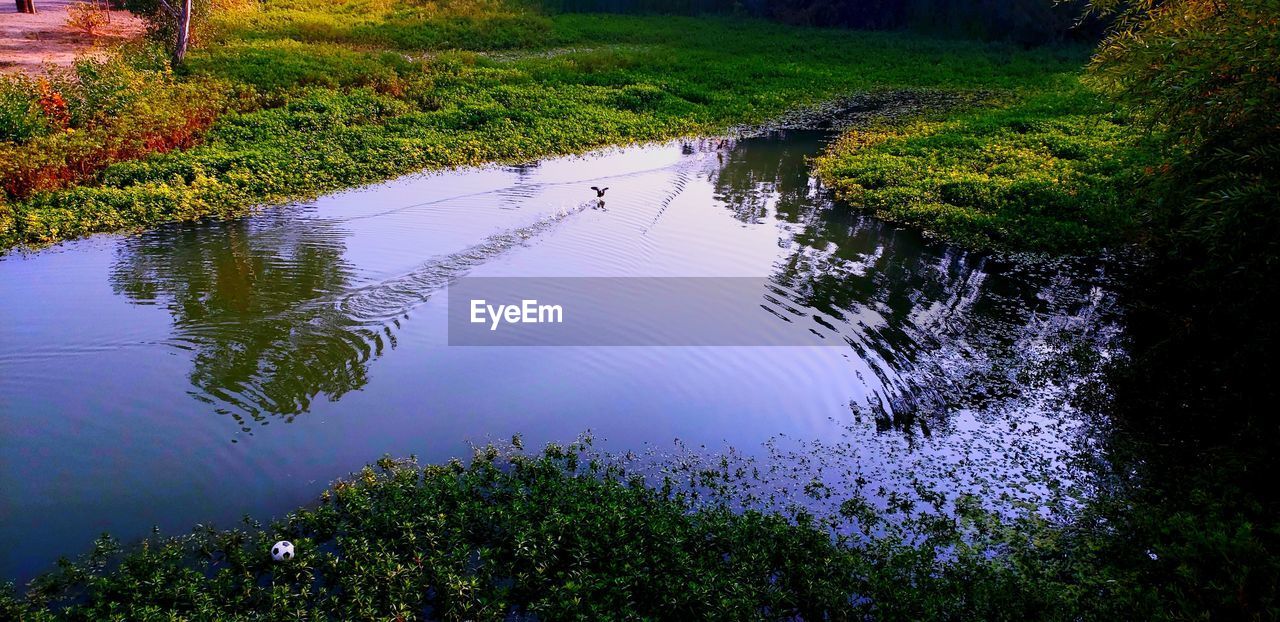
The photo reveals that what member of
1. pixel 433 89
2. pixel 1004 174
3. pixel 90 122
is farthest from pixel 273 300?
pixel 1004 174

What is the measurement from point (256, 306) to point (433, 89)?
1454cm

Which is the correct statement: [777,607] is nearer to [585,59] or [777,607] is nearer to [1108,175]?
[1108,175]

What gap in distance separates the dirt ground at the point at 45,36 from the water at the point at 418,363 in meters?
12.0

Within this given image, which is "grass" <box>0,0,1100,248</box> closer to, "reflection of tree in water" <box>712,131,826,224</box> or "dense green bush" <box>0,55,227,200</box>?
"dense green bush" <box>0,55,227,200</box>

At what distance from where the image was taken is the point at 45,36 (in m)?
23.6

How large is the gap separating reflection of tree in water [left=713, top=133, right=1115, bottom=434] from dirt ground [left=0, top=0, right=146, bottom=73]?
19.9 m

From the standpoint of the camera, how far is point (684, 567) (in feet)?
21.4

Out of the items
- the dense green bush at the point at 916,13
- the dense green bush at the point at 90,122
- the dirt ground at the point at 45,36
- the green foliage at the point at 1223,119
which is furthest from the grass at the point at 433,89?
the green foliage at the point at 1223,119

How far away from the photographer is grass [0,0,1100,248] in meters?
15.3

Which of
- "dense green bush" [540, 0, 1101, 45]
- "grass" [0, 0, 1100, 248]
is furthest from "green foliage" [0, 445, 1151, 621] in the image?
"dense green bush" [540, 0, 1101, 45]

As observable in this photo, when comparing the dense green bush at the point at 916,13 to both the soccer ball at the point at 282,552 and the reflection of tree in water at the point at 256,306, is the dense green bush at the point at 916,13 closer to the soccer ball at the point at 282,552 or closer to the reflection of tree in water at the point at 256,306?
the reflection of tree in water at the point at 256,306

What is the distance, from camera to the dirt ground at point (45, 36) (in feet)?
68.8

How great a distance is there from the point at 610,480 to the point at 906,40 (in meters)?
40.4

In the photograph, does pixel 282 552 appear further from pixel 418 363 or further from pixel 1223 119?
pixel 1223 119
